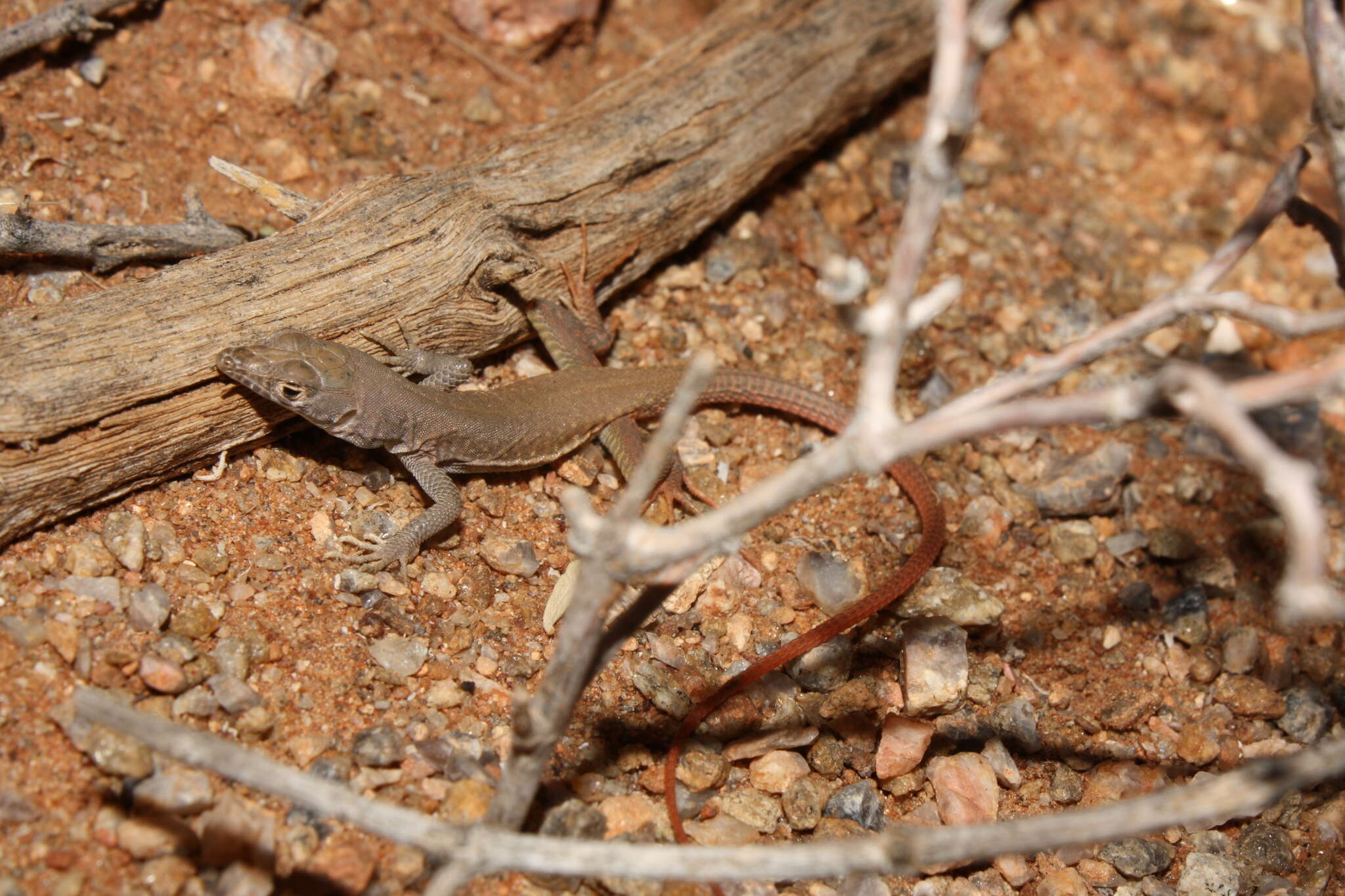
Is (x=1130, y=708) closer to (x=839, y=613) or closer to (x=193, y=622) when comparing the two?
(x=839, y=613)

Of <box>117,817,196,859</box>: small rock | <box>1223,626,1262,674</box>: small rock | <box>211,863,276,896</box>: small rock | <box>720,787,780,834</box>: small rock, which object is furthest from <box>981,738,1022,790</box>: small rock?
<box>117,817,196,859</box>: small rock

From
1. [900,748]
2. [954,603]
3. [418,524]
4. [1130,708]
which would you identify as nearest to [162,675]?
[418,524]

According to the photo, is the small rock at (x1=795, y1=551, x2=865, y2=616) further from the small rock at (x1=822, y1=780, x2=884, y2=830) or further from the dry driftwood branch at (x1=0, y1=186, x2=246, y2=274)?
the dry driftwood branch at (x1=0, y1=186, x2=246, y2=274)

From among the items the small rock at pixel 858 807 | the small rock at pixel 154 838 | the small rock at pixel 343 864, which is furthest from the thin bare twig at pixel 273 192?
the small rock at pixel 858 807

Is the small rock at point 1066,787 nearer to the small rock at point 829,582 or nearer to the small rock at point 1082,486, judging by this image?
the small rock at point 829,582

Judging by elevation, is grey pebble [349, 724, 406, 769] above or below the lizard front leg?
below

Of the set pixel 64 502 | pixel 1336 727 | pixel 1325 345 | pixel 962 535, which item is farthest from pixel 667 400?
pixel 1325 345
